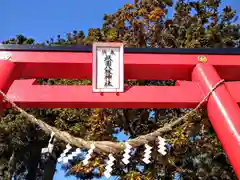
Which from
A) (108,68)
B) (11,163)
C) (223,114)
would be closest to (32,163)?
(11,163)

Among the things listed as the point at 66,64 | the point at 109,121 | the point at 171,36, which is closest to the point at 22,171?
the point at 109,121

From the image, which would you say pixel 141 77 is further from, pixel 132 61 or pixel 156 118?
pixel 156 118

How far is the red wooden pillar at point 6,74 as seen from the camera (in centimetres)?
276

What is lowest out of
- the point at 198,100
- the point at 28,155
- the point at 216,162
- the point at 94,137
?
the point at 198,100

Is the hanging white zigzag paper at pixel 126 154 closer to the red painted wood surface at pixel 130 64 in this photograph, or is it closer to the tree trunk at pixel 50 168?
the red painted wood surface at pixel 130 64

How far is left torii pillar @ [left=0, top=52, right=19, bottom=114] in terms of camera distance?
2.76 meters

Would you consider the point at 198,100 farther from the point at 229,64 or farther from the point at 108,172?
the point at 108,172

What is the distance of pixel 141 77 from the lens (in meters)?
3.27

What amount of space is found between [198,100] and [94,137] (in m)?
4.77

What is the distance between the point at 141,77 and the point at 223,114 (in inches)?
39.2

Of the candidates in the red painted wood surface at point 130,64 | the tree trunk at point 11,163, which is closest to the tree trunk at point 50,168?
the tree trunk at point 11,163

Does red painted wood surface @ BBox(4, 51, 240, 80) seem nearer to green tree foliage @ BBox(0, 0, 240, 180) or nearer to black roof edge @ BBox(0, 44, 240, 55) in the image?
black roof edge @ BBox(0, 44, 240, 55)

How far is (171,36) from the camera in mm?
8297

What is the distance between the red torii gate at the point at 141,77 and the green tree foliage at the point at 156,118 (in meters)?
3.34
